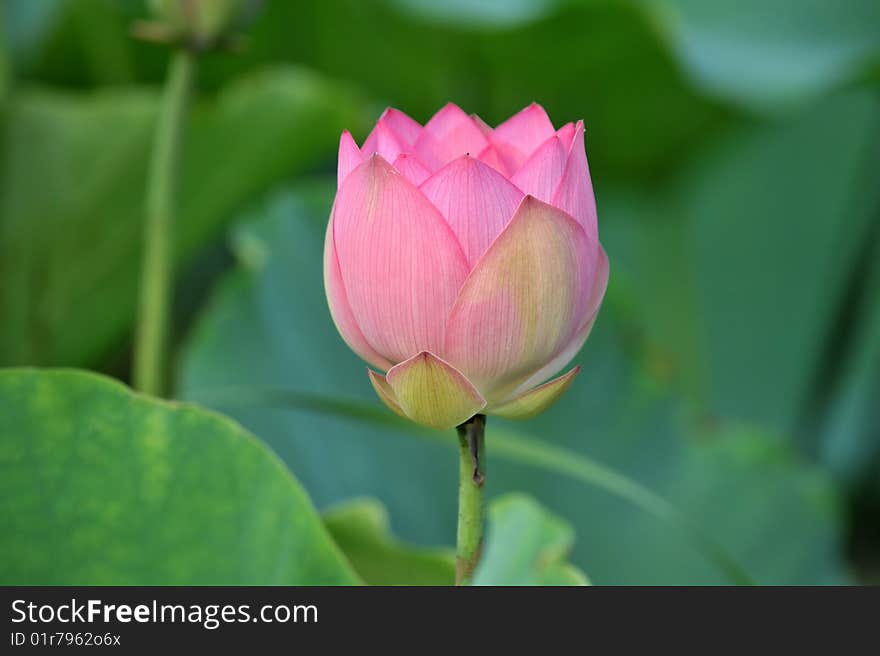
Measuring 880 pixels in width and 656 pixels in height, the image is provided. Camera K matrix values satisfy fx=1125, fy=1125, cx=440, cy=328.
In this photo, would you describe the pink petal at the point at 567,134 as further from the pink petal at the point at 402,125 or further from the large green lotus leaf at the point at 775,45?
the large green lotus leaf at the point at 775,45

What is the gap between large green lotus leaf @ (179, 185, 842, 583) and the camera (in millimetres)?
794

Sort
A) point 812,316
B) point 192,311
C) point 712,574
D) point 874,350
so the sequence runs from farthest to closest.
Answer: point 812,316, point 874,350, point 192,311, point 712,574

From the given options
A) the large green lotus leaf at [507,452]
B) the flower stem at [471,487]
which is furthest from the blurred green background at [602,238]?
the flower stem at [471,487]

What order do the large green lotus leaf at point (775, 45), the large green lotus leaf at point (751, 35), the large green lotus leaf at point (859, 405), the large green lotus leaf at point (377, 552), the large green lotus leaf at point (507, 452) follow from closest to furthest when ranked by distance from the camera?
the large green lotus leaf at point (377, 552), the large green lotus leaf at point (507, 452), the large green lotus leaf at point (751, 35), the large green lotus leaf at point (775, 45), the large green lotus leaf at point (859, 405)

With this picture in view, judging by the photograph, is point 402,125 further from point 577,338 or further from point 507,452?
point 507,452

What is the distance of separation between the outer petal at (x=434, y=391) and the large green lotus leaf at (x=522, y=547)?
20 cm

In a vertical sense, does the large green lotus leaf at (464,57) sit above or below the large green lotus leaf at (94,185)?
above

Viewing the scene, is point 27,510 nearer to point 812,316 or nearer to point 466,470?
point 466,470

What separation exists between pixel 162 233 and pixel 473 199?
0.28 m

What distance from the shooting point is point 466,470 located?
33 cm

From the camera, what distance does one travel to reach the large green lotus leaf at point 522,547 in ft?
1.66

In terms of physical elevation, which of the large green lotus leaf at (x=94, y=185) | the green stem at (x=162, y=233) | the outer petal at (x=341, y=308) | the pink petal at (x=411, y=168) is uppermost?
the large green lotus leaf at (x=94, y=185)
